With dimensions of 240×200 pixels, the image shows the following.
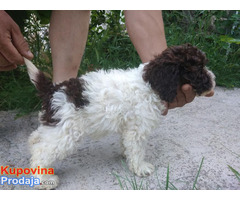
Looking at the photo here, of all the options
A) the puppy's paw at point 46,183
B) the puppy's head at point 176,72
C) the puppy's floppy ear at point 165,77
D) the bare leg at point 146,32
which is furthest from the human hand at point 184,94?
the puppy's paw at point 46,183

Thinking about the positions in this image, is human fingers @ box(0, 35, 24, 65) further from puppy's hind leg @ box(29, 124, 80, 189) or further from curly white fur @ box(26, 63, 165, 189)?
puppy's hind leg @ box(29, 124, 80, 189)

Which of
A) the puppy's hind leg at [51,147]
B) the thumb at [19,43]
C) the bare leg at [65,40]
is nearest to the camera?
the puppy's hind leg at [51,147]

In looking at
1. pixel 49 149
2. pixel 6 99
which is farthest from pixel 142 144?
pixel 6 99

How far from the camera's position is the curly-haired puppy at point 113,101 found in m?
2.29

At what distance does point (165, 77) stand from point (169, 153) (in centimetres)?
100

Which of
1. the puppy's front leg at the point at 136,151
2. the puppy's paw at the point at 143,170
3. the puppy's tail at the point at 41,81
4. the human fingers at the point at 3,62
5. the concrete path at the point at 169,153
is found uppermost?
the human fingers at the point at 3,62

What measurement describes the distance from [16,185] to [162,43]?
2096mm

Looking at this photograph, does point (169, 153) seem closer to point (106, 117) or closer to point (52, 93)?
point (106, 117)

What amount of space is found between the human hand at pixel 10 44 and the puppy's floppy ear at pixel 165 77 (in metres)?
1.19

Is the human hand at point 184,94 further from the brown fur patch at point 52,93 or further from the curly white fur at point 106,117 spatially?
the brown fur patch at point 52,93

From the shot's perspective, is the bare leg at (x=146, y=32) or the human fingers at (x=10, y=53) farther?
the bare leg at (x=146, y=32)

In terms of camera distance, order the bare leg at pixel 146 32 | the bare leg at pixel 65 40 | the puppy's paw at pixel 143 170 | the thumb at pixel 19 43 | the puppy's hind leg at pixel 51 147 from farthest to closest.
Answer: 1. the bare leg at pixel 65 40
2. the bare leg at pixel 146 32
3. the puppy's paw at pixel 143 170
4. the thumb at pixel 19 43
5. the puppy's hind leg at pixel 51 147

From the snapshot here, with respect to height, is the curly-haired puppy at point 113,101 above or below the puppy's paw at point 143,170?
above

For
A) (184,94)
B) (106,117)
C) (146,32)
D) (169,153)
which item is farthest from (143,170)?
(146,32)
